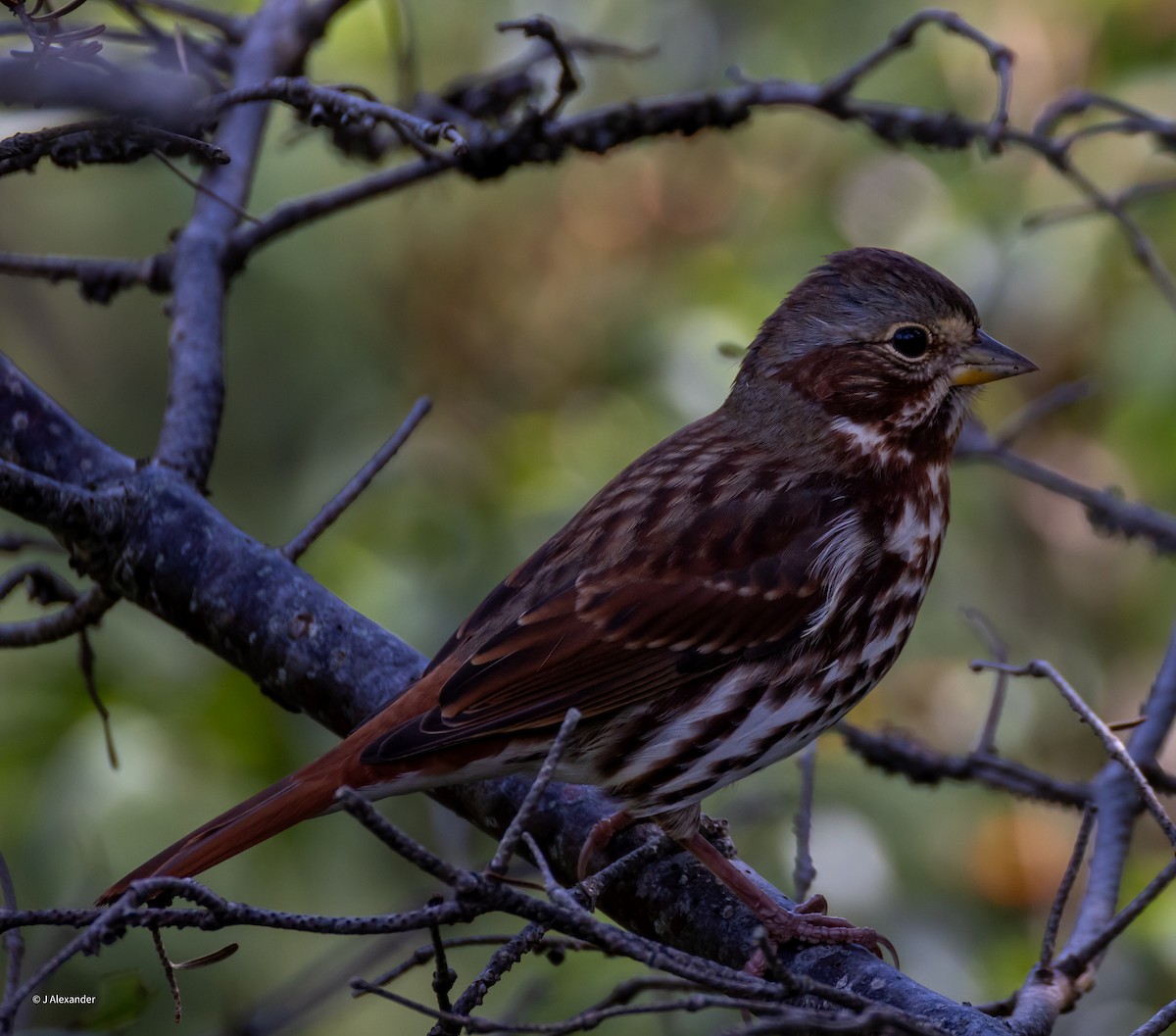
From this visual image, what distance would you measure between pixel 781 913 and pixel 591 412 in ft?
5.77

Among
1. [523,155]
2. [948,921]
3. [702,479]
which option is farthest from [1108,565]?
[523,155]

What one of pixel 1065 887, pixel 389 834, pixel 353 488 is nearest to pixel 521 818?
pixel 389 834

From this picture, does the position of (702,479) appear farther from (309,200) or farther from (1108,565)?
(1108,565)

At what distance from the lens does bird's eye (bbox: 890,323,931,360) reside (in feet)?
10.5

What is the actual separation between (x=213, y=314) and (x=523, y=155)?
734 millimetres

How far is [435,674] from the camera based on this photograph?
110 inches

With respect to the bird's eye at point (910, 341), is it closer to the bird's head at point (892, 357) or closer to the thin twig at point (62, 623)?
the bird's head at point (892, 357)

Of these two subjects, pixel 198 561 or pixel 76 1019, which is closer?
pixel 76 1019

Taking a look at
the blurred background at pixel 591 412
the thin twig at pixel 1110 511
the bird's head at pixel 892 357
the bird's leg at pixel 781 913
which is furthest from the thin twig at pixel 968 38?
the bird's leg at pixel 781 913

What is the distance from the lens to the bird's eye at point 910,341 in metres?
3.19

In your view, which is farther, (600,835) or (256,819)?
(600,835)

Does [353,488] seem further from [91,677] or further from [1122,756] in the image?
[1122,756]

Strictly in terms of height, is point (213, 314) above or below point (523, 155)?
below

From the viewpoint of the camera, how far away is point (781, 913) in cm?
267
